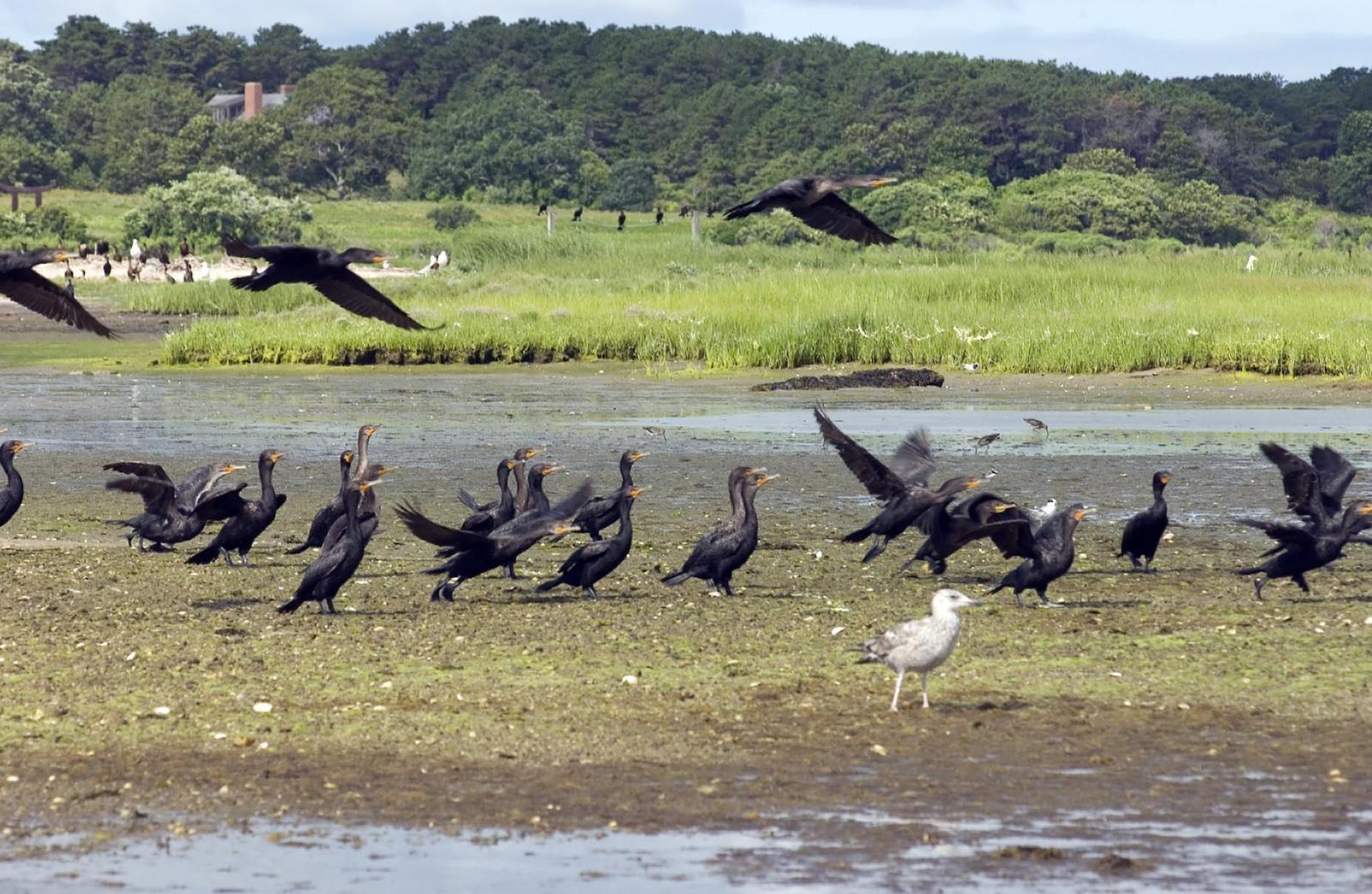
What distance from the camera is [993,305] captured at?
31.3 metres

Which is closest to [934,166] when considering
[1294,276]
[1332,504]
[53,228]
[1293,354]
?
[53,228]

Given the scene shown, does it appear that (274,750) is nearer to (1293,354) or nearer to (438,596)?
(438,596)

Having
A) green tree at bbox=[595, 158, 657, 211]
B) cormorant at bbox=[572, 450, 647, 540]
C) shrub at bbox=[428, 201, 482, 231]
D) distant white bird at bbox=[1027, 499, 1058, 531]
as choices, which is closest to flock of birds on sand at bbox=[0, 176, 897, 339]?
cormorant at bbox=[572, 450, 647, 540]

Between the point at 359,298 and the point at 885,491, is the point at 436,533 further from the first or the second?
the point at 359,298

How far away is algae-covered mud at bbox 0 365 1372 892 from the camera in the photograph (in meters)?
6.38

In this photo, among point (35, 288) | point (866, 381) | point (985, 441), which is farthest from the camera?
point (866, 381)

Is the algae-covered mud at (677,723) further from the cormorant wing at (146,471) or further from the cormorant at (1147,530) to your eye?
the cormorant wing at (146,471)

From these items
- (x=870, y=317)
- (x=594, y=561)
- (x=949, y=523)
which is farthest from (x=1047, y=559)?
(x=870, y=317)

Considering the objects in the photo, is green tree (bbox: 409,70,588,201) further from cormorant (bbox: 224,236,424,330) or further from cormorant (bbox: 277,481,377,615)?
cormorant (bbox: 277,481,377,615)

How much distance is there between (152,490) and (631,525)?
2.84m

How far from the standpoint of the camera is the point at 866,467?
12.1 meters

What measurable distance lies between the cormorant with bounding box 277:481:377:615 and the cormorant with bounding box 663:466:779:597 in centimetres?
158

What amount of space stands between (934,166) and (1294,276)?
48.3m

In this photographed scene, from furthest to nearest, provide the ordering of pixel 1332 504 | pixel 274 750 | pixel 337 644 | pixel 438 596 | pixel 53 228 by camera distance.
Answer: pixel 53 228 → pixel 1332 504 → pixel 438 596 → pixel 337 644 → pixel 274 750
